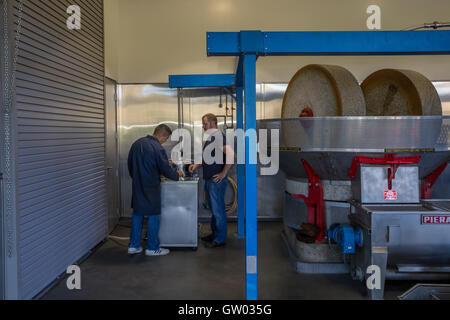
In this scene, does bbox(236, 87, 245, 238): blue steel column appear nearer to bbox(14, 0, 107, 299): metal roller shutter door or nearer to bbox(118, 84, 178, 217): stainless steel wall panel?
bbox(118, 84, 178, 217): stainless steel wall panel

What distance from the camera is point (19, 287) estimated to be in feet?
9.87

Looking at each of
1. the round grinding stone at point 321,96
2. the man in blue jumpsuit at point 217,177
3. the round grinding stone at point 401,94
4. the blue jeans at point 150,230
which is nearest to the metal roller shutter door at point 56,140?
the blue jeans at point 150,230

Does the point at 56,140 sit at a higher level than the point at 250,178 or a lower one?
higher

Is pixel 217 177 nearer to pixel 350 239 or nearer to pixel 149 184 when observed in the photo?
pixel 149 184

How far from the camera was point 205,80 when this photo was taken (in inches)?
209

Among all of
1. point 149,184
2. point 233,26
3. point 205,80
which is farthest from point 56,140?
point 233,26

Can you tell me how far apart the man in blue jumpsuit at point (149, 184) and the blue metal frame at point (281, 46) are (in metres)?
1.90

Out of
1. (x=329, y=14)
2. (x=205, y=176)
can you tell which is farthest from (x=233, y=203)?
(x=329, y=14)

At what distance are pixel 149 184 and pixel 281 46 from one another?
93.5 inches

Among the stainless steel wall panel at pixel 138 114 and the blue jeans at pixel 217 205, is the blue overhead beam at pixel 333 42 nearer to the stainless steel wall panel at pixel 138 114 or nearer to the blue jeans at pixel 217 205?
the blue jeans at pixel 217 205

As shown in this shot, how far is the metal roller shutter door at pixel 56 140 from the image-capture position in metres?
3.16

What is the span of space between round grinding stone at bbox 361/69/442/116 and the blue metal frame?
0.85 metres

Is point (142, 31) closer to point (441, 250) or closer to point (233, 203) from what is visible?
point (233, 203)

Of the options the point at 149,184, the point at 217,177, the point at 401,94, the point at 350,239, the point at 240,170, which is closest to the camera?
the point at 350,239
